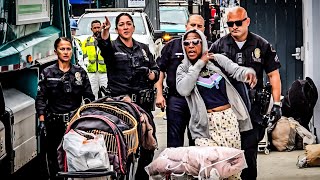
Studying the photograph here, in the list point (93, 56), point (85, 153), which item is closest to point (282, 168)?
point (85, 153)

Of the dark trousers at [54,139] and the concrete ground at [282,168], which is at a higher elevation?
the dark trousers at [54,139]

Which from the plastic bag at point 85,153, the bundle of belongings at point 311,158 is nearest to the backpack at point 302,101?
the bundle of belongings at point 311,158

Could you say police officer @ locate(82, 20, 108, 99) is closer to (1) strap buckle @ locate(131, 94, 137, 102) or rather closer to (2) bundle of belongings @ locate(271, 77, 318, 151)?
(2) bundle of belongings @ locate(271, 77, 318, 151)

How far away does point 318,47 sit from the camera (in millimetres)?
11156

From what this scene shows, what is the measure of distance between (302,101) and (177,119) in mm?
3360

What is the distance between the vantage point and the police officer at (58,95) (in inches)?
334

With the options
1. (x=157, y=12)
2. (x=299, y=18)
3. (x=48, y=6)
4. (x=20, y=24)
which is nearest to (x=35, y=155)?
(x=20, y=24)

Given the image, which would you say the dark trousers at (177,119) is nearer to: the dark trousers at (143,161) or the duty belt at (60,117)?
the dark trousers at (143,161)

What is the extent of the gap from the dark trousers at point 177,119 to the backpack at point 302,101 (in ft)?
10.5

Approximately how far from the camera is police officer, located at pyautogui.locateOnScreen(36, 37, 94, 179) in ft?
27.8

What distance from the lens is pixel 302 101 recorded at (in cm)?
1119

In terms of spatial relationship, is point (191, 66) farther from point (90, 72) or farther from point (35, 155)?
point (90, 72)

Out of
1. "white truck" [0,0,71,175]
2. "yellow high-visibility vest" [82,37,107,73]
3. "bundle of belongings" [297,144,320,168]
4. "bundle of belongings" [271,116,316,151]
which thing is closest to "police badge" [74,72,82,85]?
"white truck" [0,0,71,175]

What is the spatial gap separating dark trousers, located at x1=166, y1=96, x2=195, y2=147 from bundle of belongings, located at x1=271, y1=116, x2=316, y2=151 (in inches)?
108
